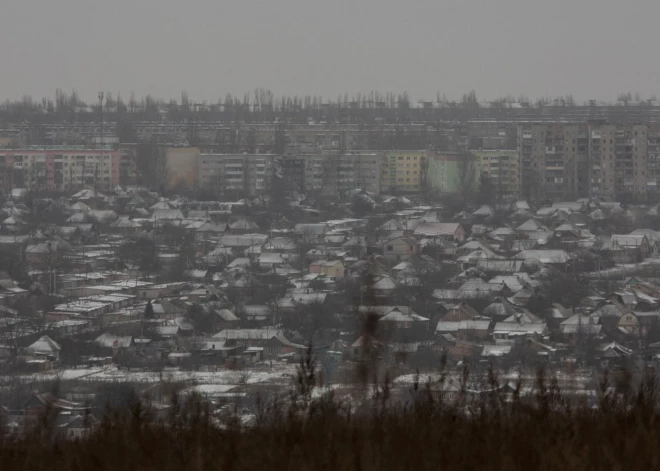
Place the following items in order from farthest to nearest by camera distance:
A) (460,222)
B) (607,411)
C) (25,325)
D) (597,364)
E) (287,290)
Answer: (460,222) → (287,290) → (25,325) → (597,364) → (607,411)

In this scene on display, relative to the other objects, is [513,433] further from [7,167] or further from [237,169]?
[7,167]

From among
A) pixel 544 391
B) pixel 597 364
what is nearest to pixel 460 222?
pixel 597 364

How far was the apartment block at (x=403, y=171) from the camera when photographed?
1619cm

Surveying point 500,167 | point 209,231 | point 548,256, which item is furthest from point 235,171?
point 548,256

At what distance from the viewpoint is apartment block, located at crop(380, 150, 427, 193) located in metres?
16.2

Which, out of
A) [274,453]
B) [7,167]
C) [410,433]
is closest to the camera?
[274,453]

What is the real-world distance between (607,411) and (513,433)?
0.78 ft

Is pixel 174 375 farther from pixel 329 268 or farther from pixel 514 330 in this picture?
pixel 329 268

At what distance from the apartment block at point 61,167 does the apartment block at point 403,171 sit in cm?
409

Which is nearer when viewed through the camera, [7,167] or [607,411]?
[607,411]

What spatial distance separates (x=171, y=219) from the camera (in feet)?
40.3

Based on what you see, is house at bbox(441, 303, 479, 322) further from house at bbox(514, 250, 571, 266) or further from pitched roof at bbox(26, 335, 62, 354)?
house at bbox(514, 250, 571, 266)

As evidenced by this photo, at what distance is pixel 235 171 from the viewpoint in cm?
1592

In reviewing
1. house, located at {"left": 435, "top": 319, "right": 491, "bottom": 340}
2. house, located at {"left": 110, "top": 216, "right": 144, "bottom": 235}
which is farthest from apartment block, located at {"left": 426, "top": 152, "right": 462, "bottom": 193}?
house, located at {"left": 435, "top": 319, "right": 491, "bottom": 340}
